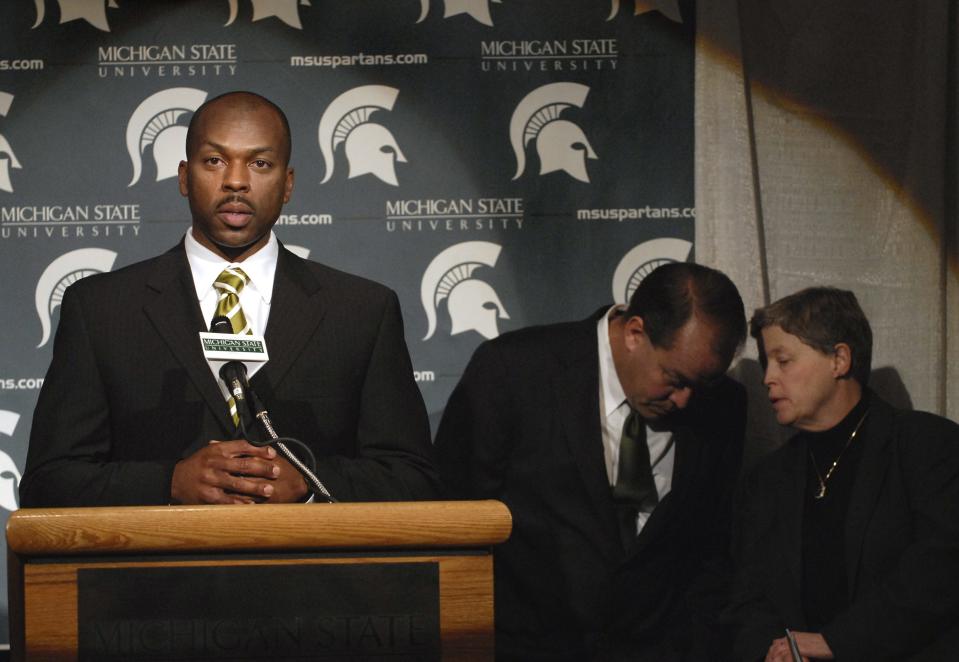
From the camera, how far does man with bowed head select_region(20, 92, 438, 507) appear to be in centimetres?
206

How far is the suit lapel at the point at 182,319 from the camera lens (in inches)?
81.3

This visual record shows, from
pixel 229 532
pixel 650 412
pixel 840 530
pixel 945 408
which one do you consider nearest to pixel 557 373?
pixel 650 412

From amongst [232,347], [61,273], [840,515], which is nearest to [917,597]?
[840,515]

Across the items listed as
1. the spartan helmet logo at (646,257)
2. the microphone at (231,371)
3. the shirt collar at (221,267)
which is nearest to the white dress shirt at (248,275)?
the shirt collar at (221,267)

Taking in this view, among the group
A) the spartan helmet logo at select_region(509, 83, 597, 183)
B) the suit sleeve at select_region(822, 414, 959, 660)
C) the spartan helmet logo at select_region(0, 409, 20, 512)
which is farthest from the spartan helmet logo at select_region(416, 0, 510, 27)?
the suit sleeve at select_region(822, 414, 959, 660)

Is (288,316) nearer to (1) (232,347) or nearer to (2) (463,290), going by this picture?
(1) (232,347)

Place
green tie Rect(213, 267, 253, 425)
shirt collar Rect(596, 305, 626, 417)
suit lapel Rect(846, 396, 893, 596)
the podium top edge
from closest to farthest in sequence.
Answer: the podium top edge
green tie Rect(213, 267, 253, 425)
suit lapel Rect(846, 396, 893, 596)
shirt collar Rect(596, 305, 626, 417)

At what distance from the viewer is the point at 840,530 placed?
2.87m

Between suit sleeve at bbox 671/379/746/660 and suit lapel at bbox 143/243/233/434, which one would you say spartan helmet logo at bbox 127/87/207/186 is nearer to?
suit lapel at bbox 143/243/233/434

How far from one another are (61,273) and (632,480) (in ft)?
5.92

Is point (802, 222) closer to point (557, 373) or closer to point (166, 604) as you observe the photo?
point (557, 373)

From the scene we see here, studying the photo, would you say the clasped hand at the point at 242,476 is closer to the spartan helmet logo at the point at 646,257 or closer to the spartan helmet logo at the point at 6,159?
the spartan helmet logo at the point at 646,257

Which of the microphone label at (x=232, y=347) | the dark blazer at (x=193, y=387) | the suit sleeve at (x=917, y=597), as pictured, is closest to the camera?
the microphone label at (x=232, y=347)

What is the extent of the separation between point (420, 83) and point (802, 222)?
4.06 ft
